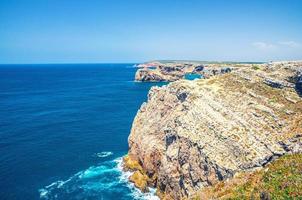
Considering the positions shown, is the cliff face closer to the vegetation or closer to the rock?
the rock

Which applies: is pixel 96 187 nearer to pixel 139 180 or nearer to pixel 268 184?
pixel 139 180

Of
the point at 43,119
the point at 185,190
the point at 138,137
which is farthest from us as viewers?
the point at 43,119

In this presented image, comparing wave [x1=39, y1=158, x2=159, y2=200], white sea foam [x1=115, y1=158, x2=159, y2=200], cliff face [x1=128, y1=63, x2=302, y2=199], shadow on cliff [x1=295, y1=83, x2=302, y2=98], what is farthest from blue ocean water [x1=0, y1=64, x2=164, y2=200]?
shadow on cliff [x1=295, y1=83, x2=302, y2=98]

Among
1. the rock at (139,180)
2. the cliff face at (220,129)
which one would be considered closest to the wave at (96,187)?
the rock at (139,180)

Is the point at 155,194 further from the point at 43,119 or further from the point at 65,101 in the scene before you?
the point at 65,101

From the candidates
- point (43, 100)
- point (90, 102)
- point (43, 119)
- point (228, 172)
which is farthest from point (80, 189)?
point (43, 100)

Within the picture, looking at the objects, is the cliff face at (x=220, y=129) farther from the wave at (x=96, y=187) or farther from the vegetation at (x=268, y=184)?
the wave at (x=96, y=187)
